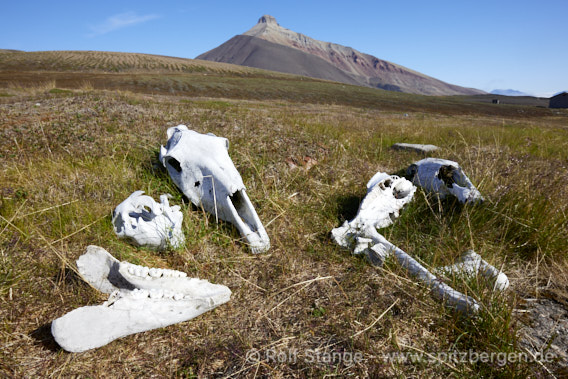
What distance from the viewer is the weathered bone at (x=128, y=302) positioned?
1.84 m

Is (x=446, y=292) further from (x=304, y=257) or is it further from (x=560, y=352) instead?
(x=304, y=257)

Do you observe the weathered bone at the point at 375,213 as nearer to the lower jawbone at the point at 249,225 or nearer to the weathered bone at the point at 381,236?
the weathered bone at the point at 381,236

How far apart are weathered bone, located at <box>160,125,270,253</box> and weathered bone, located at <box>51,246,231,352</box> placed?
3.00 feet

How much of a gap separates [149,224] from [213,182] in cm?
83

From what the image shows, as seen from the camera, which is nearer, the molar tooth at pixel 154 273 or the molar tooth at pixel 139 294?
the molar tooth at pixel 139 294

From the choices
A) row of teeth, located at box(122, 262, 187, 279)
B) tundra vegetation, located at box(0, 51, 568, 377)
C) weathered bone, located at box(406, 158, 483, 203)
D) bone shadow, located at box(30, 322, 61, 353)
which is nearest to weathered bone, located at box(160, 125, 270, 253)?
tundra vegetation, located at box(0, 51, 568, 377)

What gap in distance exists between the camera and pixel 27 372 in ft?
5.79

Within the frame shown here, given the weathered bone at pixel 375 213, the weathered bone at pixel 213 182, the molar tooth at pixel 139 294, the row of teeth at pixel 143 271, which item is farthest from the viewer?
the weathered bone at pixel 213 182

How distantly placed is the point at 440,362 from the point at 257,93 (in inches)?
1540

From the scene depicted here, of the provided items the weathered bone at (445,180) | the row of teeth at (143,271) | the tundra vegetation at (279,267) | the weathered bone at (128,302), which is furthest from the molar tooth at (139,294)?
the weathered bone at (445,180)

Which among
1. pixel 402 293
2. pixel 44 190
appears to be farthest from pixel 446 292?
pixel 44 190

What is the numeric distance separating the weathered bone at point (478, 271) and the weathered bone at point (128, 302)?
80.4 inches

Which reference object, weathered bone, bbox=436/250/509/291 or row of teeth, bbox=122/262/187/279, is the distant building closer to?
weathered bone, bbox=436/250/509/291

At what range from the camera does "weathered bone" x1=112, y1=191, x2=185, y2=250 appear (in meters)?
2.88
